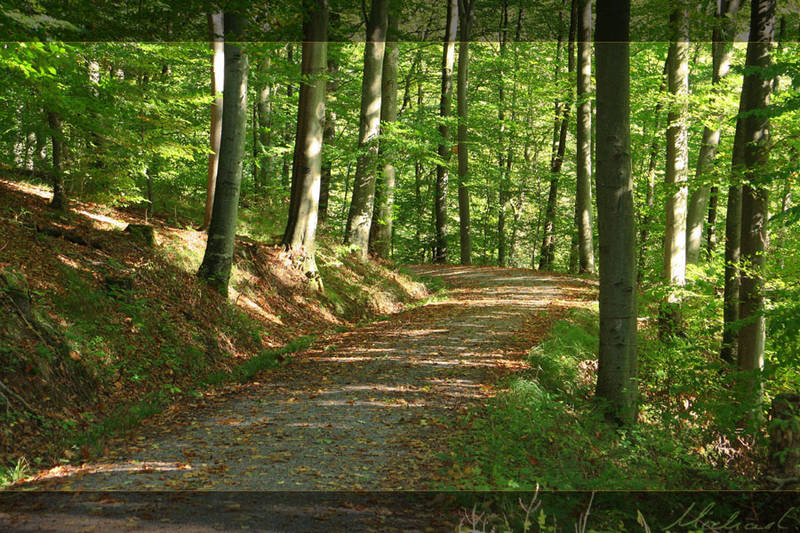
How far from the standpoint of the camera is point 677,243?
35.9 feet

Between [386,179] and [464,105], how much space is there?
7.70 metres

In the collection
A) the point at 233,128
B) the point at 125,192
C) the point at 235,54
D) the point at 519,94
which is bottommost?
the point at 125,192

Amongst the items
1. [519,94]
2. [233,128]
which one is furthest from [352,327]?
[519,94]

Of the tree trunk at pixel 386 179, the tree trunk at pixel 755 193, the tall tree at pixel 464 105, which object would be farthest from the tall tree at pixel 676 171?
the tall tree at pixel 464 105

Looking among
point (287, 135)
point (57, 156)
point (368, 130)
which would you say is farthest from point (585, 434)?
point (287, 135)

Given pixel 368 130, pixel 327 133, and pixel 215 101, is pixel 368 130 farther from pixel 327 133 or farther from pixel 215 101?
pixel 327 133

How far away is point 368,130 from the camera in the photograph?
15297 mm

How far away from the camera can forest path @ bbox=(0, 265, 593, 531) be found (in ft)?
15.5

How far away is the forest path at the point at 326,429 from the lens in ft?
15.5

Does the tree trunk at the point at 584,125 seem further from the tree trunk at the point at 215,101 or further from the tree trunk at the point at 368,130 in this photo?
the tree trunk at the point at 215,101

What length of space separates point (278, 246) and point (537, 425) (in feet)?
26.2

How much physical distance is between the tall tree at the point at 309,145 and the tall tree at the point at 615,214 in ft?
22.6

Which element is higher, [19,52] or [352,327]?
[19,52]

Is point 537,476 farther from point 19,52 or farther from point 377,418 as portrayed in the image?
point 19,52
